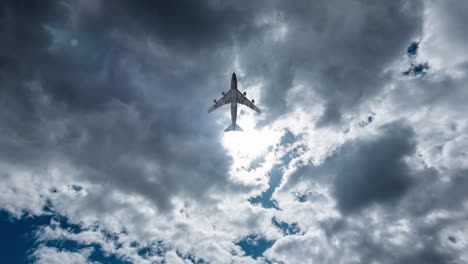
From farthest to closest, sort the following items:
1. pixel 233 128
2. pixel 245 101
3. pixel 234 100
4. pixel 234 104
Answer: pixel 233 128 < pixel 234 104 < pixel 245 101 < pixel 234 100

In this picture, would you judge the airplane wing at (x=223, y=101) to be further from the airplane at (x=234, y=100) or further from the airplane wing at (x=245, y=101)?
the airplane wing at (x=245, y=101)

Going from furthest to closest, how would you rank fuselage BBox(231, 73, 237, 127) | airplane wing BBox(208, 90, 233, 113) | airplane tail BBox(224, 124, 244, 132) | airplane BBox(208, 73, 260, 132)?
airplane tail BBox(224, 124, 244, 132) < airplane wing BBox(208, 90, 233, 113) < airplane BBox(208, 73, 260, 132) < fuselage BBox(231, 73, 237, 127)

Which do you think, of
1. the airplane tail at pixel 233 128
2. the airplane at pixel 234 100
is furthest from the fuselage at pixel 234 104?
the airplane tail at pixel 233 128

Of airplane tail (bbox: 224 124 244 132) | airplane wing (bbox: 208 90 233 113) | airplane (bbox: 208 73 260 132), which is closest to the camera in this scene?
airplane (bbox: 208 73 260 132)

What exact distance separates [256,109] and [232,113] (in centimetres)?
932

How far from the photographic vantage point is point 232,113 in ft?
315

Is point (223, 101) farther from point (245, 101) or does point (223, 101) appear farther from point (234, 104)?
point (245, 101)

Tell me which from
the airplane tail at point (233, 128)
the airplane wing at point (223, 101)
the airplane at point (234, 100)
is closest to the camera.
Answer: the airplane at point (234, 100)

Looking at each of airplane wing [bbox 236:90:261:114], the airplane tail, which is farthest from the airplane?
the airplane tail

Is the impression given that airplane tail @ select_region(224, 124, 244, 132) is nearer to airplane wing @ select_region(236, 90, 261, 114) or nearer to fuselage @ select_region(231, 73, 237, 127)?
fuselage @ select_region(231, 73, 237, 127)

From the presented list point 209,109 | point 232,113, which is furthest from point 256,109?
point 209,109

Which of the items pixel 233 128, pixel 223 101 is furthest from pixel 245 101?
pixel 233 128

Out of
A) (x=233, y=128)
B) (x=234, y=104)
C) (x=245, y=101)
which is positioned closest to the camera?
(x=245, y=101)

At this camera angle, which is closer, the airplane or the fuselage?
the fuselage
